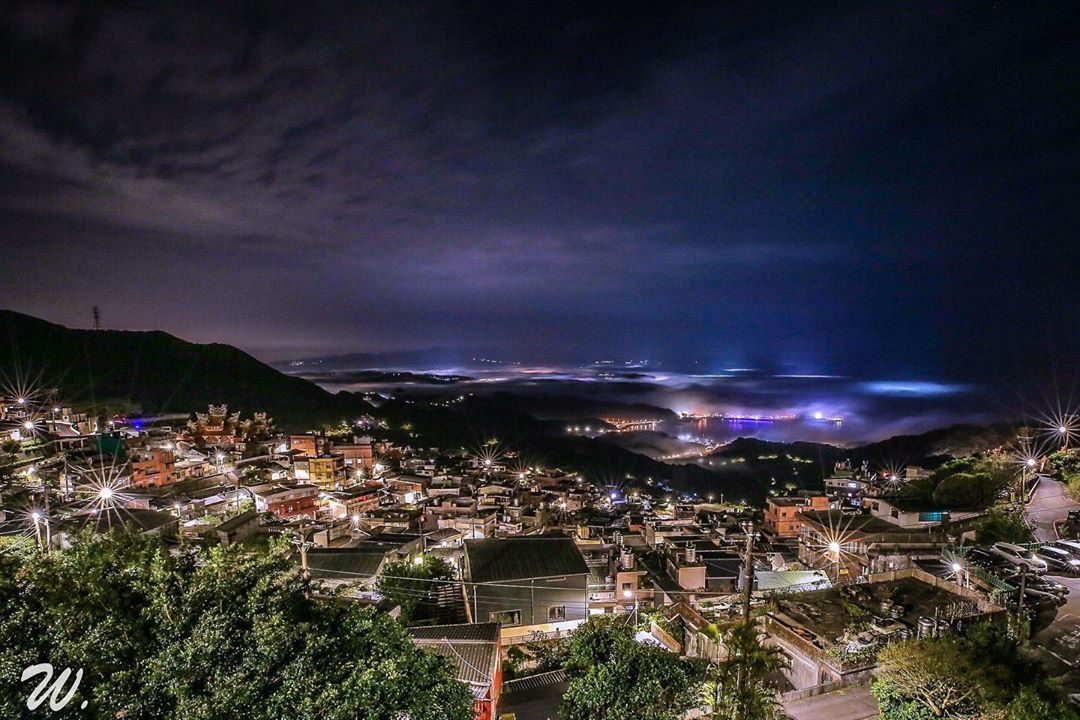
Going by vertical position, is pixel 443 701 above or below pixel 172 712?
below

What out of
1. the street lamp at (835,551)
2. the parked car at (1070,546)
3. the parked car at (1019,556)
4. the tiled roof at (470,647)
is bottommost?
the street lamp at (835,551)

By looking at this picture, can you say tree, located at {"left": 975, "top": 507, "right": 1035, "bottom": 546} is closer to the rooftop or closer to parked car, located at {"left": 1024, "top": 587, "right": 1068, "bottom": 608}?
parked car, located at {"left": 1024, "top": 587, "right": 1068, "bottom": 608}

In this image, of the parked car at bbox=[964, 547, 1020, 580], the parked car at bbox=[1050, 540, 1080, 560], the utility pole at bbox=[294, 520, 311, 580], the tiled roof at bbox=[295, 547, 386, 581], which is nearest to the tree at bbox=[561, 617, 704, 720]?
the utility pole at bbox=[294, 520, 311, 580]

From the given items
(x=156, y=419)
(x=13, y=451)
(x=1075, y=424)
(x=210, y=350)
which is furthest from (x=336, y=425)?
(x=1075, y=424)

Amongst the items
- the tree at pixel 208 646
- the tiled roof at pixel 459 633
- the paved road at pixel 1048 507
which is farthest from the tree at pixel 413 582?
the paved road at pixel 1048 507

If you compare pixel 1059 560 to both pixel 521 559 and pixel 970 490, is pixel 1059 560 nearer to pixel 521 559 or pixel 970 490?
pixel 970 490

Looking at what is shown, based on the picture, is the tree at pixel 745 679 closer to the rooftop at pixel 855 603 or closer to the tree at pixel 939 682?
the tree at pixel 939 682

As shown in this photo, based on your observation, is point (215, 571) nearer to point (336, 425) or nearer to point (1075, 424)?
point (1075, 424)
